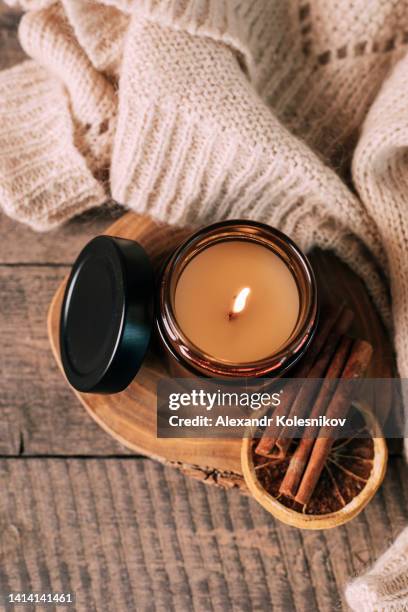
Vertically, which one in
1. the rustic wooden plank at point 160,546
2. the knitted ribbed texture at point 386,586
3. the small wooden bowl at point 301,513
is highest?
the small wooden bowl at point 301,513

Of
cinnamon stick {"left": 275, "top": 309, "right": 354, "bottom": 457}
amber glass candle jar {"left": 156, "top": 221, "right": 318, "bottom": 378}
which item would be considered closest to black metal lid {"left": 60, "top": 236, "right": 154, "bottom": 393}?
amber glass candle jar {"left": 156, "top": 221, "right": 318, "bottom": 378}

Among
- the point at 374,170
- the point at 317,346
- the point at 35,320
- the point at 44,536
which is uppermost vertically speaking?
the point at 374,170

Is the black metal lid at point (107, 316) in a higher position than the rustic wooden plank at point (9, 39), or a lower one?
lower

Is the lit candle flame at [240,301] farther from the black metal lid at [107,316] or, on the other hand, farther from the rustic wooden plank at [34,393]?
the rustic wooden plank at [34,393]

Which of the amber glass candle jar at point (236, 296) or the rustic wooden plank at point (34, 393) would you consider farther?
the rustic wooden plank at point (34, 393)

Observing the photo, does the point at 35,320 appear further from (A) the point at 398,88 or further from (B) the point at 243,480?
(A) the point at 398,88

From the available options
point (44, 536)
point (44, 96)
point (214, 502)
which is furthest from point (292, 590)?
point (44, 96)

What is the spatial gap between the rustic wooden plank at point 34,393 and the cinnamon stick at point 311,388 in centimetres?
17

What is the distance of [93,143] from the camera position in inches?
22.3

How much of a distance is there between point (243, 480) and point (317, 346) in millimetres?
123

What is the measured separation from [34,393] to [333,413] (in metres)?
0.28

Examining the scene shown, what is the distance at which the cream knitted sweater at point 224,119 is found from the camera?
487 mm

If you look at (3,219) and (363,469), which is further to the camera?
(3,219)

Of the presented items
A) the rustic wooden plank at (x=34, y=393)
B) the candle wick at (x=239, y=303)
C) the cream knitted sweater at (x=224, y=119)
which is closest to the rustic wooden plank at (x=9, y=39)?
the cream knitted sweater at (x=224, y=119)
